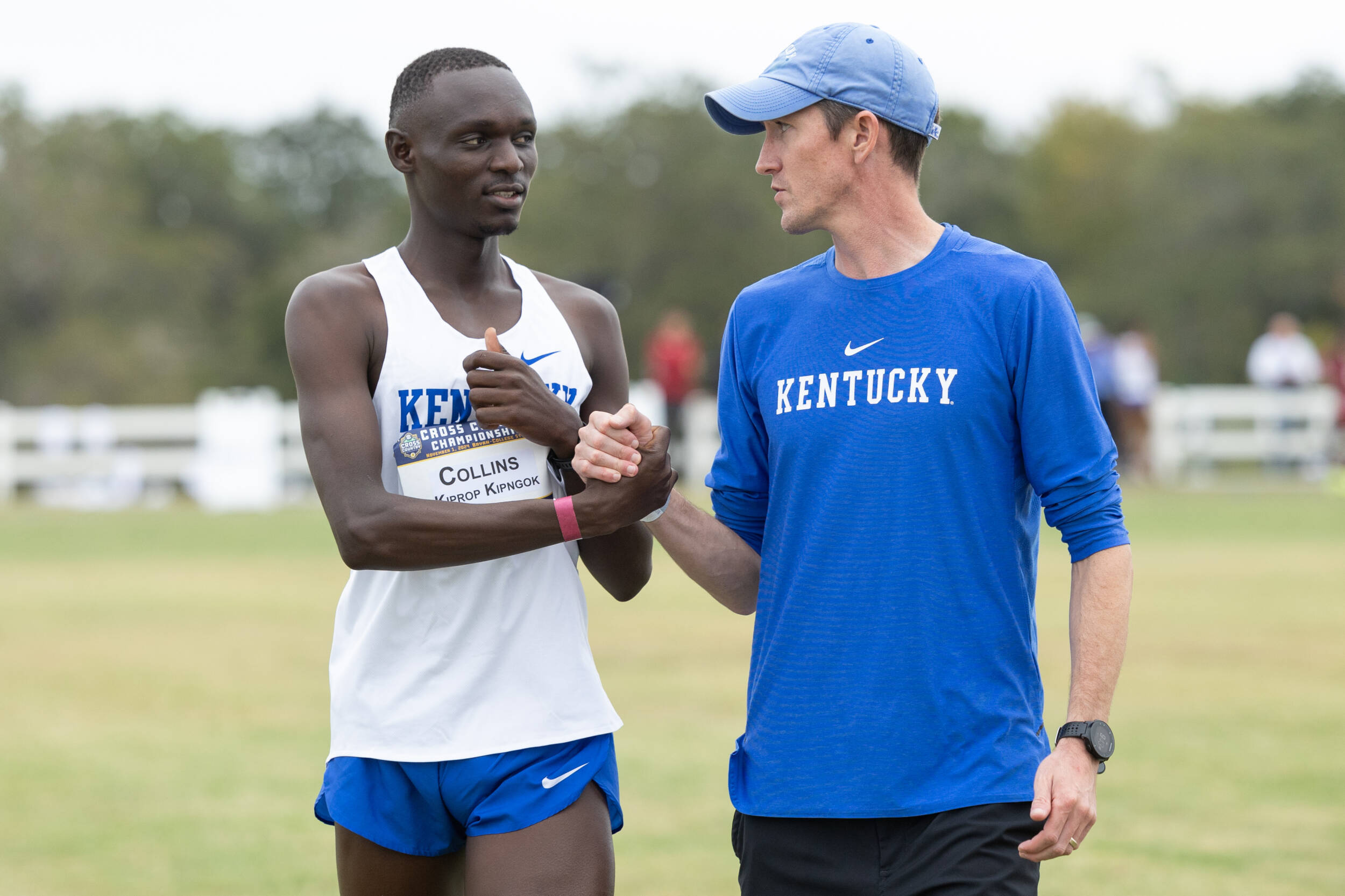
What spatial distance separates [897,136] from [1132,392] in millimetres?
23376

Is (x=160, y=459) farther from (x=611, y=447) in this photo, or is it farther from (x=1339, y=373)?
(x=611, y=447)

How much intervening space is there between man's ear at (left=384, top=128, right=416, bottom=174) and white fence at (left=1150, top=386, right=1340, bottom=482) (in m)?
26.9

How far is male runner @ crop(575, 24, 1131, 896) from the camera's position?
9.94ft

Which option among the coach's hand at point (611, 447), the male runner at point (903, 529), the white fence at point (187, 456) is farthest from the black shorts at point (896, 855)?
the white fence at point (187, 456)

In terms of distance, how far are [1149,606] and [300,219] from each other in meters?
66.0

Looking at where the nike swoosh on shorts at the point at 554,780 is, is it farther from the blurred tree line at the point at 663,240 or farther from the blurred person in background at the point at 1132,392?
the blurred tree line at the point at 663,240

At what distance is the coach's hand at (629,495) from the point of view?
3186mm

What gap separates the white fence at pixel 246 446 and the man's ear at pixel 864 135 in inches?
860

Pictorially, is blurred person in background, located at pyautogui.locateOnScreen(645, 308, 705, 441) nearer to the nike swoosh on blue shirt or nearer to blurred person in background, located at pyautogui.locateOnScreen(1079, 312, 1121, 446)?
blurred person in background, located at pyautogui.locateOnScreen(1079, 312, 1121, 446)

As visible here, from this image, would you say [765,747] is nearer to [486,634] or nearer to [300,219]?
[486,634]

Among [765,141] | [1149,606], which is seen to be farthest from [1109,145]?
[765,141]

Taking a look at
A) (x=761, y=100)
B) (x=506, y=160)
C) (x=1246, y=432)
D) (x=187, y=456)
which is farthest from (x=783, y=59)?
(x=1246, y=432)

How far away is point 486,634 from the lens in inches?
129

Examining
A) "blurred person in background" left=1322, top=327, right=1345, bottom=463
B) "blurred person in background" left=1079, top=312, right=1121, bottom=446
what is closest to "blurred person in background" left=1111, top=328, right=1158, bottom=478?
"blurred person in background" left=1079, top=312, right=1121, bottom=446
